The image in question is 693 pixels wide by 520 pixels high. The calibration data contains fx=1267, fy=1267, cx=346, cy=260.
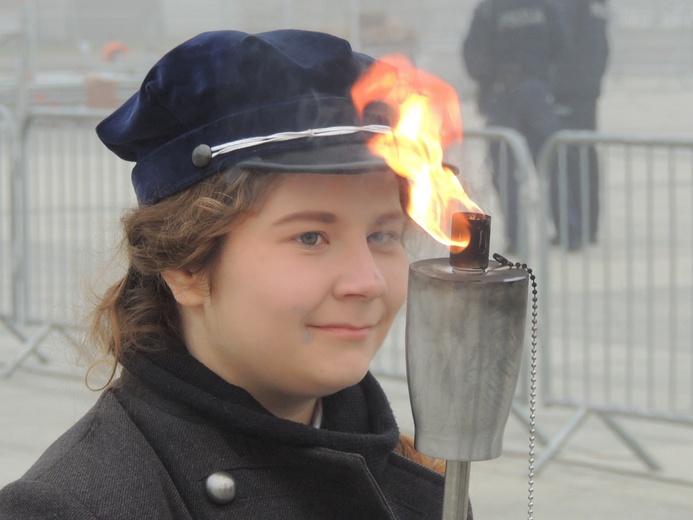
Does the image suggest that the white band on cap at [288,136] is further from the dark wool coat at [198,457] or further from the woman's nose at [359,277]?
the dark wool coat at [198,457]

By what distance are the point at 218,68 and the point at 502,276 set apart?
575mm

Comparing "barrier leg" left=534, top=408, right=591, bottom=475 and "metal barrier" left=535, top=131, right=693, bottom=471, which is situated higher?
"metal barrier" left=535, top=131, right=693, bottom=471

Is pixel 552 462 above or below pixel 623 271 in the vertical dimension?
below

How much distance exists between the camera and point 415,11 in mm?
14508

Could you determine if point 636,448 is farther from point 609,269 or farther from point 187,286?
point 187,286

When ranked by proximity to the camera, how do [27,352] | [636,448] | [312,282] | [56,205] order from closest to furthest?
[312,282] → [636,448] → [27,352] → [56,205]

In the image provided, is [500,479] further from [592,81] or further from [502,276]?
[592,81]

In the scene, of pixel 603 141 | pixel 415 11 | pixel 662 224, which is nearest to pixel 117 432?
pixel 603 141

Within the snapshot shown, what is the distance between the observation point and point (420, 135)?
1744 millimetres

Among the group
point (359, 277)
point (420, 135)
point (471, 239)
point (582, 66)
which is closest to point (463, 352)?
point (471, 239)

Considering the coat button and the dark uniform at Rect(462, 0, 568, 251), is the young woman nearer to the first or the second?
the coat button

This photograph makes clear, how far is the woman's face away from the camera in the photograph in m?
1.71

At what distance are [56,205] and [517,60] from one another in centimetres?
343

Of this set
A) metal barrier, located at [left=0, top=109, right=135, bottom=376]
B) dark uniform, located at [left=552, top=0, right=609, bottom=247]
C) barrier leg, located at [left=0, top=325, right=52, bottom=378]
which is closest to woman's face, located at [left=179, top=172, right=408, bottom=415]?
metal barrier, located at [left=0, top=109, right=135, bottom=376]
